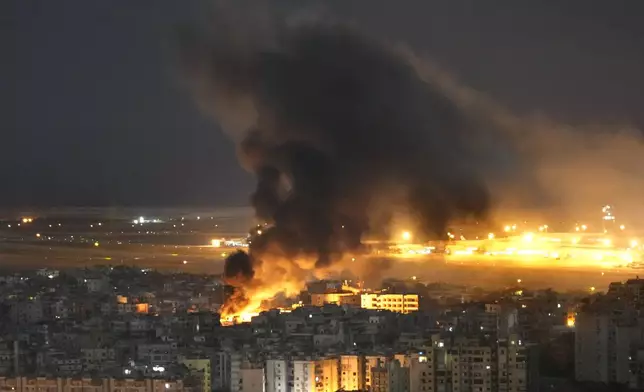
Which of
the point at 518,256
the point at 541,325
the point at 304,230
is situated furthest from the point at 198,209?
the point at 541,325

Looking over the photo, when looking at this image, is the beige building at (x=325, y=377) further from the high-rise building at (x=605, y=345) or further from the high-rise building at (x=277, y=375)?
the high-rise building at (x=605, y=345)

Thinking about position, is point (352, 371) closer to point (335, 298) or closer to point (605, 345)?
point (605, 345)

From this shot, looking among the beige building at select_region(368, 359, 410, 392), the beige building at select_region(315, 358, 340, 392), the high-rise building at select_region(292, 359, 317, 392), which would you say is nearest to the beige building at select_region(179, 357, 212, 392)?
the high-rise building at select_region(292, 359, 317, 392)

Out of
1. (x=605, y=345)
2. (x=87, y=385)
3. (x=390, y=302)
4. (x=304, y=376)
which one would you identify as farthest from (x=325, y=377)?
(x=390, y=302)

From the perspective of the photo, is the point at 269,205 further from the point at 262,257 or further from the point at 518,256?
the point at 518,256

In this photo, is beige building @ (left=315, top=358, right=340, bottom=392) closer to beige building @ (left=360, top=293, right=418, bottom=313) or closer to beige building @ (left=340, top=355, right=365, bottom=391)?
beige building @ (left=340, top=355, right=365, bottom=391)

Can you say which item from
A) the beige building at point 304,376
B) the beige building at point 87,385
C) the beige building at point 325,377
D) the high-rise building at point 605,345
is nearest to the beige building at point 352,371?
the beige building at point 325,377
